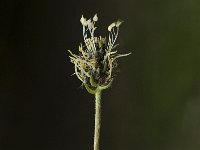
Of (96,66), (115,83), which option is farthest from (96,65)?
(115,83)

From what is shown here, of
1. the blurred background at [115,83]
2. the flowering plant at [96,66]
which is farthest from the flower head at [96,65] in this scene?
the blurred background at [115,83]

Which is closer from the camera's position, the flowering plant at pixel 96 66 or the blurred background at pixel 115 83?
the flowering plant at pixel 96 66

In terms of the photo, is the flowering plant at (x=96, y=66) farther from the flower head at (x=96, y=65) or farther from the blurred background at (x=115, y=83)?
the blurred background at (x=115, y=83)

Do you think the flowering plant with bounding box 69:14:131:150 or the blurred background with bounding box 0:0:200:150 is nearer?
the flowering plant with bounding box 69:14:131:150

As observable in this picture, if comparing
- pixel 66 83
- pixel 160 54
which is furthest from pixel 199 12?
pixel 66 83

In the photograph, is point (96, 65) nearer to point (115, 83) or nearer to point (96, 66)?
point (96, 66)

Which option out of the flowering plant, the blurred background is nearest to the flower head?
the flowering plant

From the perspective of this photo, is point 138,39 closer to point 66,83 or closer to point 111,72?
point 66,83

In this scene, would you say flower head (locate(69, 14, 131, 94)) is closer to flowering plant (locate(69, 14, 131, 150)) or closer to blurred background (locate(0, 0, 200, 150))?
flowering plant (locate(69, 14, 131, 150))
